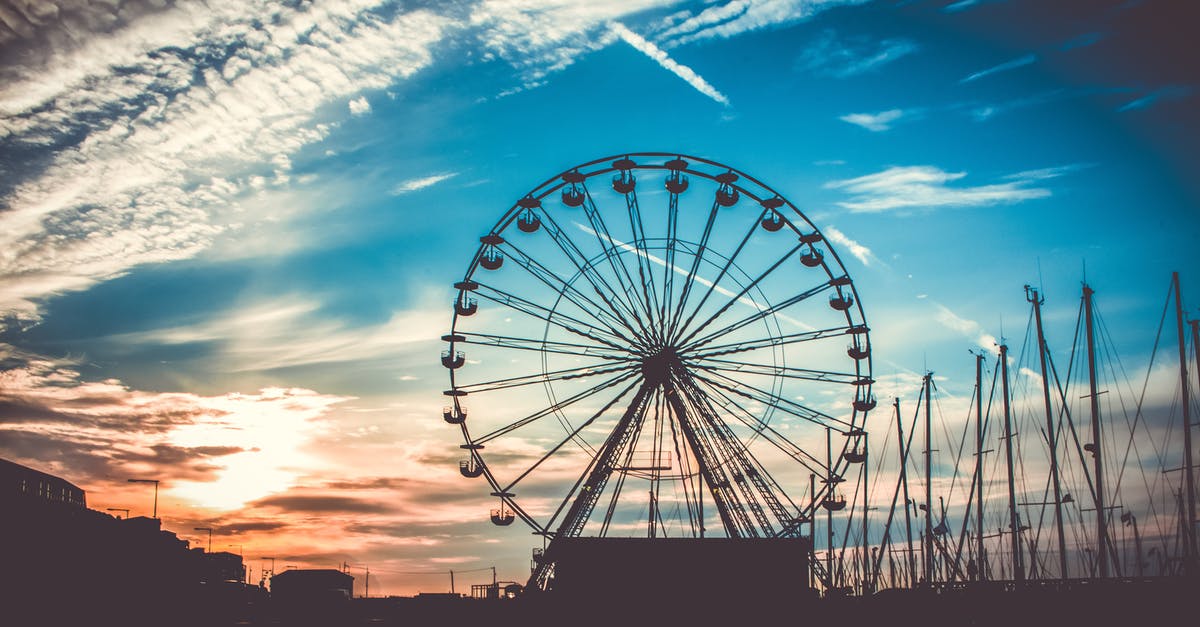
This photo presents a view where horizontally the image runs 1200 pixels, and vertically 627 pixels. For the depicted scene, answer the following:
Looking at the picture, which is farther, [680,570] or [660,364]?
[680,570]

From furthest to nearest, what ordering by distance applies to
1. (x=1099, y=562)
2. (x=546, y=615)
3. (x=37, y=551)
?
(x=37, y=551) < (x=1099, y=562) < (x=546, y=615)

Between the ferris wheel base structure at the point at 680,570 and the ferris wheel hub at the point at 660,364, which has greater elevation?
the ferris wheel hub at the point at 660,364

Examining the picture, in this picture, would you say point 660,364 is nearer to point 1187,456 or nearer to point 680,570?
point 680,570

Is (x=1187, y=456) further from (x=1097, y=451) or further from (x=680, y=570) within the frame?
(x=680, y=570)

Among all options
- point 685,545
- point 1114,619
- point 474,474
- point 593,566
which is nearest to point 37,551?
point 474,474

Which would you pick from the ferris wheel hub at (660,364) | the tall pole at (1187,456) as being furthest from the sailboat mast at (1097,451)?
the ferris wheel hub at (660,364)

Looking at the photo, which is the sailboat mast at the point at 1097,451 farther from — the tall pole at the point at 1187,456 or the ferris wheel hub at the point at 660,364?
the ferris wheel hub at the point at 660,364

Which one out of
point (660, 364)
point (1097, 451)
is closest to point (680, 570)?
point (660, 364)

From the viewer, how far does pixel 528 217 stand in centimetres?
4925

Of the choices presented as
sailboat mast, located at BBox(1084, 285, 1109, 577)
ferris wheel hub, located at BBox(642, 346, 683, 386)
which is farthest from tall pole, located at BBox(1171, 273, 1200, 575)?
ferris wheel hub, located at BBox(642, 346, 683, 386)

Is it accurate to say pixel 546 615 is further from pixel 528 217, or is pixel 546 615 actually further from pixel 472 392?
pixel 528 217

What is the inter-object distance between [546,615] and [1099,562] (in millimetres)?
28352

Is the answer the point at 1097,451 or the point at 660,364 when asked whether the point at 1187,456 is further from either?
the point at 660,364

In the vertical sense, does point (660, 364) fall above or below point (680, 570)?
above
